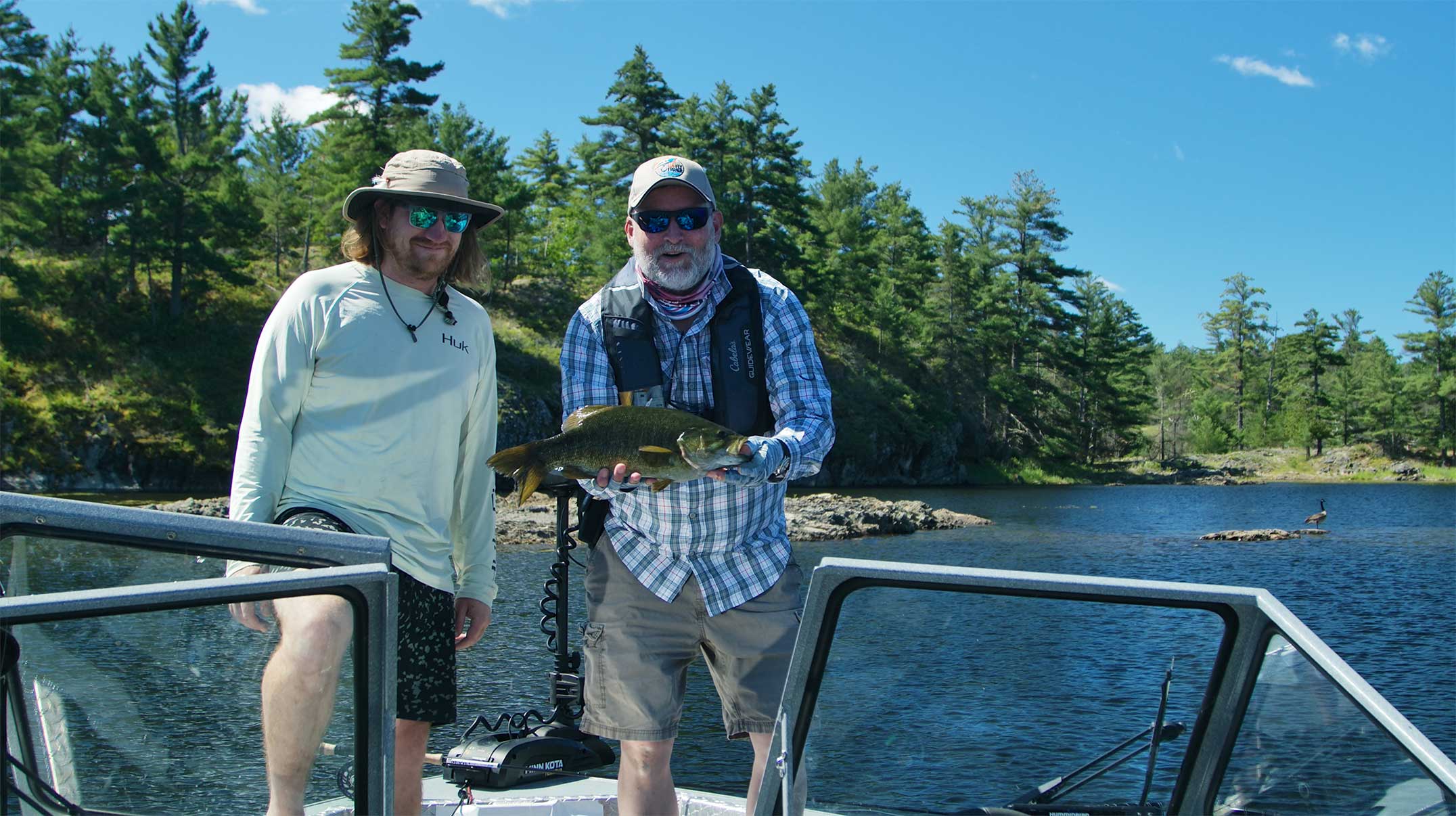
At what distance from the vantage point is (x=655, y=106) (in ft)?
202

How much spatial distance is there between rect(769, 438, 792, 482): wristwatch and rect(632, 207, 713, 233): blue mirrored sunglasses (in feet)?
2.42

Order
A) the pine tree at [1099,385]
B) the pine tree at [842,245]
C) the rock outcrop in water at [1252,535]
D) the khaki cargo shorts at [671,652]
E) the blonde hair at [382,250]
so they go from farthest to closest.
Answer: the pine tree at [1099,385] < the pine tree at [842,245] < the rock outcrop in water at [1252,535] < the blonde hair at [382,250] < the khaki cargo shorts at [671,652]

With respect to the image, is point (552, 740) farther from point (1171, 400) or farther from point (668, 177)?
point (1171, 400)

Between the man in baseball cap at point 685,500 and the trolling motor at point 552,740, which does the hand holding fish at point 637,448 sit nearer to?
the man in baseball cap at point 685,500

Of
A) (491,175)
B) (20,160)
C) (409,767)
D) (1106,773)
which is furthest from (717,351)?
(491,175)

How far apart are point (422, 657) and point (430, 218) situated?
132cm

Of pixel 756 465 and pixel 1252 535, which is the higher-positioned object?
pixel 756 465

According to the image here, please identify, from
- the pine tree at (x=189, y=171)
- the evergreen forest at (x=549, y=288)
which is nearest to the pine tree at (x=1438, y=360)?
the evergreen forest at (x=549, y=288)

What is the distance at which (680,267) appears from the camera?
3504 millimetres

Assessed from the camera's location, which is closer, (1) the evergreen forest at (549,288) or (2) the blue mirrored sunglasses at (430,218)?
(2) the blue mirrored sunglasses at (430,218)

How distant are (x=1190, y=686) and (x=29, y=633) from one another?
6.27 ft

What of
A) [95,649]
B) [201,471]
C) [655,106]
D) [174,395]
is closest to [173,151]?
[174,395]

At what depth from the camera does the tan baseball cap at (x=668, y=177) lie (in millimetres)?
3467

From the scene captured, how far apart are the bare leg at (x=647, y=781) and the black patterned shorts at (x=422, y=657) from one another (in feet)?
1.81
